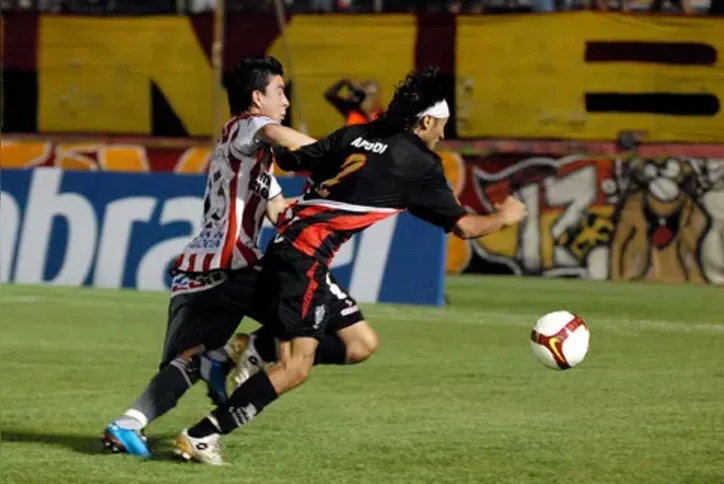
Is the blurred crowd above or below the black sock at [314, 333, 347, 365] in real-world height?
below

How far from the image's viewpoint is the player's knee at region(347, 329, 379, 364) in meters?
9.41

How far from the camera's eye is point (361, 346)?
941 centimetres

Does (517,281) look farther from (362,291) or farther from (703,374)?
(703,374)

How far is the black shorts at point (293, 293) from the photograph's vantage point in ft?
29.2

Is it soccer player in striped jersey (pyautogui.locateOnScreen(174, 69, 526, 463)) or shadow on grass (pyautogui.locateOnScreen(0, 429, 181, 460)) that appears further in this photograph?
shadow on grass (pyautogui.locateOnScreen(0, 429, 181, 460))

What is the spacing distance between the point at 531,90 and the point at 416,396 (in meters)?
11.7

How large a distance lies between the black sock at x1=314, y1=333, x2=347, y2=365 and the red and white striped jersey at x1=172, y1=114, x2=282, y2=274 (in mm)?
565

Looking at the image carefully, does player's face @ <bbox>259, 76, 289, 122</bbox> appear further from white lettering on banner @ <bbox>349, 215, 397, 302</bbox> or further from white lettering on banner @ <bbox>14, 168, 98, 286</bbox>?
white lettering on banner @ <bbox>14, 168, 98, 286</bbox>

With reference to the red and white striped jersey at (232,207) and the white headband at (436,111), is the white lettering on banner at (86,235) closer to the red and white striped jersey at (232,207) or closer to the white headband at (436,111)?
the red and white striped jersey at (232,207)

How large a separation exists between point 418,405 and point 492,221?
2781mm

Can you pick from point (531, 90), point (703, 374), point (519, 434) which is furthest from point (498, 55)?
point (519, 434)

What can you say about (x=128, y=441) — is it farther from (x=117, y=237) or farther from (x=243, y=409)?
(x=117, y=237)

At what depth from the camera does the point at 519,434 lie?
10.1 meters

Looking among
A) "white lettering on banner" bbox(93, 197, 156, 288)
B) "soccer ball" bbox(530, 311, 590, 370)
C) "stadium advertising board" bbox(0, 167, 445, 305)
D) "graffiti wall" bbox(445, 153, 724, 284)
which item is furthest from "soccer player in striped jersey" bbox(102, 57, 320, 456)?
"graffiti wall" bbox(445, 153, 724, 284)
